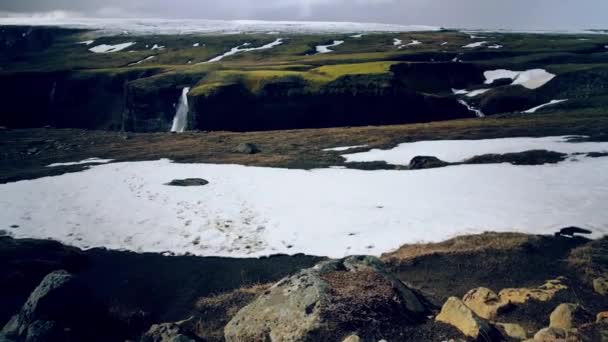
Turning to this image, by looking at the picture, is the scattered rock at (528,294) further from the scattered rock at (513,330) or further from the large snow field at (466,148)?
the large snow field at (466,148)

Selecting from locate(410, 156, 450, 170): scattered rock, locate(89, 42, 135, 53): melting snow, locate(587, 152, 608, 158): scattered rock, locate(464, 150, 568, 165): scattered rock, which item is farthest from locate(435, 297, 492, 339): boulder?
locate(89, 42, 135, 53): melting snow

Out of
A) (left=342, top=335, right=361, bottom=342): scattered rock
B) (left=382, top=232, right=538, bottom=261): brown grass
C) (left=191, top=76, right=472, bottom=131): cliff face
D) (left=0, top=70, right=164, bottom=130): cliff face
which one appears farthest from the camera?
(left=0, top=70, right=164, bottom=130): cliff face

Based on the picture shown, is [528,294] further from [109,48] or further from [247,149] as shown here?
[109,48]

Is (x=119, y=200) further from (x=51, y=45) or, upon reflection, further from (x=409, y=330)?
(x=51, y=45)

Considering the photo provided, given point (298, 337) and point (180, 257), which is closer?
point (298, 337)

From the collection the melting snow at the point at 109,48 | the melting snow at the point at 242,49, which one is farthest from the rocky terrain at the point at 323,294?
the melting snow at the point at 109,48

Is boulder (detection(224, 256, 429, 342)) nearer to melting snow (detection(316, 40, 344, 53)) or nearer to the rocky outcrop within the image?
the rocky outcrop

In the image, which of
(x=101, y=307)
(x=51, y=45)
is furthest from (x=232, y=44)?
(x=101, y=307)
